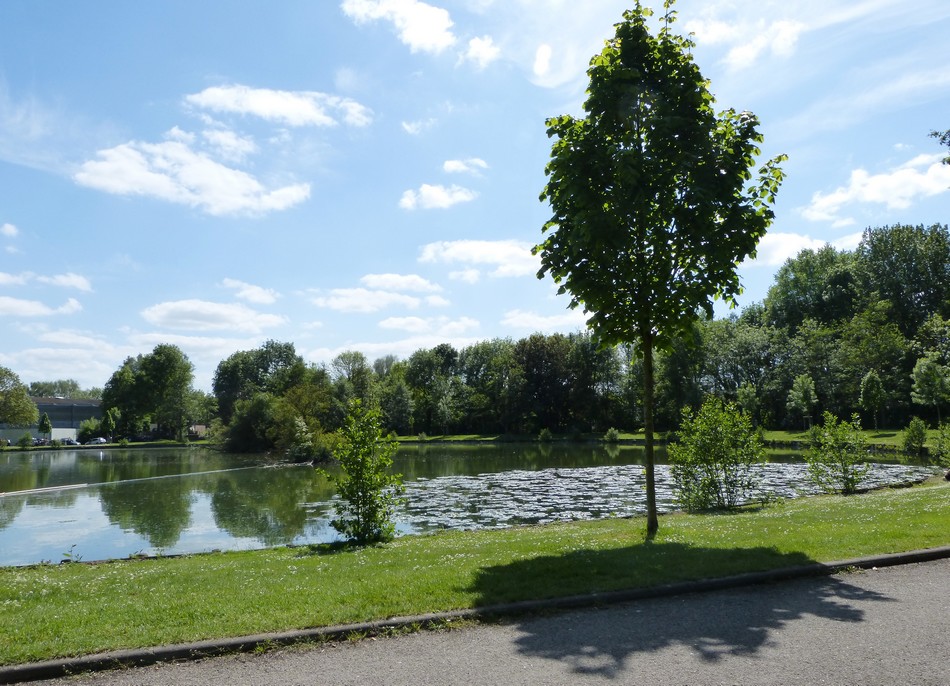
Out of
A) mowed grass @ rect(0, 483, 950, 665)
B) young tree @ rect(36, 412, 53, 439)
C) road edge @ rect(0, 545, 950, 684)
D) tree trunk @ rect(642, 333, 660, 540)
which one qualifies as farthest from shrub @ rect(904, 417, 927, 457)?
young tree @ rect(36, 412, 53, 439)

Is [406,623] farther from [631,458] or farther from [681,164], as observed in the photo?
[631,458]

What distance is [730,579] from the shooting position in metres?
7.95

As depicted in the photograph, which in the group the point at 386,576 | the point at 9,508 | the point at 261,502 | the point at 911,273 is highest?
the point at 911,273

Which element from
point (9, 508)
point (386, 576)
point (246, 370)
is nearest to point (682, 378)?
point (9, 508)

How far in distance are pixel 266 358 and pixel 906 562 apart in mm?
131254

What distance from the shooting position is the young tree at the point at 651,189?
11.0 metres

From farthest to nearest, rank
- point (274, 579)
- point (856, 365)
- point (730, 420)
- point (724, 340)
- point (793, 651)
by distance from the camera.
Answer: point (724, 340), point (856, 365), point (730, 420), point (274, 579), point (793, 651)

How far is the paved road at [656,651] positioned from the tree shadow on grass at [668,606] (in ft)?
0.07

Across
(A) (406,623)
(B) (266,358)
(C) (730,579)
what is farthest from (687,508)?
(B) (266,358)

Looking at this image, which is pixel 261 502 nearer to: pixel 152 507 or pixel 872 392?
pixel 152 507

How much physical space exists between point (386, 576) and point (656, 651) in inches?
169

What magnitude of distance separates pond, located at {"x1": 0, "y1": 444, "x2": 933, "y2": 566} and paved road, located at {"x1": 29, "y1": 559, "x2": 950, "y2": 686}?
12.9 m

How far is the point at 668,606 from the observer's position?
7234mm

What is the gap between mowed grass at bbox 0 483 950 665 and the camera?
6.76 m
